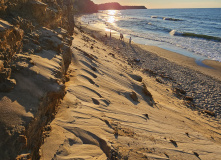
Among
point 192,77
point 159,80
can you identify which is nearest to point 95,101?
point 159,80

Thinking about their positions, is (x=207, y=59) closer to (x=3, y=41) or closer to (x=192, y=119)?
(x=192, y=119)

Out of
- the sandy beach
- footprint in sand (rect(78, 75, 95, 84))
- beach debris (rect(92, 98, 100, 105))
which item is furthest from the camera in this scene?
footprint in sand (rect(78, 75, 95, 84))

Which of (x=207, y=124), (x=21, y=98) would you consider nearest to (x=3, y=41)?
(x=21, y=98)

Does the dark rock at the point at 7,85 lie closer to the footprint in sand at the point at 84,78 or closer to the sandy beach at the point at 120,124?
the sandy beach at the point at 120,124

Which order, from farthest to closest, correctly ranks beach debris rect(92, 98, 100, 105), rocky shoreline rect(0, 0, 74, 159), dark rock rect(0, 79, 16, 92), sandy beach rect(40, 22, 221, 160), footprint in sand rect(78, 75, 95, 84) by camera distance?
footprint in sand rect(78, 75, 95, 84) → beach debris rect(92, 98, 100, 105) → sandy beach rect(40, 22, 221, 160) → dark rock rect(0, 79, 16, 92) → rocky shoreline rect(0, 0, 74, 159)

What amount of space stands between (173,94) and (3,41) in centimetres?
805

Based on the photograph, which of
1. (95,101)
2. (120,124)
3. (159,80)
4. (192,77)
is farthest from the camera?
(192,77)

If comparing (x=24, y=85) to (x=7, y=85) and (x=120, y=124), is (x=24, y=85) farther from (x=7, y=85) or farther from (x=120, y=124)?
(x=120, y=124)

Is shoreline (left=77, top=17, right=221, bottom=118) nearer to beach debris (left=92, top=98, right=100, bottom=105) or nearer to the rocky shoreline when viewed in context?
beach debris (left=92, top=98, right=100, bottom=105)

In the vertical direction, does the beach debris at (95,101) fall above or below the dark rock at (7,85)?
below

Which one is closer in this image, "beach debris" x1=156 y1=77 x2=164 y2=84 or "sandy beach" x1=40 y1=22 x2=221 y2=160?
"sandy beach" x1=40 y1=22 x2=221 y2=160

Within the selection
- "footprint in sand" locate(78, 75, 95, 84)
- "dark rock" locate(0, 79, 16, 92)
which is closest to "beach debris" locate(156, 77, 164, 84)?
"footprint in sand" locate(78, 75, 95, 84)

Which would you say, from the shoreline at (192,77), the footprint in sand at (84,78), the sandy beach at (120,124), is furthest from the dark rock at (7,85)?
the shoreline at (192,77)

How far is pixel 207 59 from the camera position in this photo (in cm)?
1563
